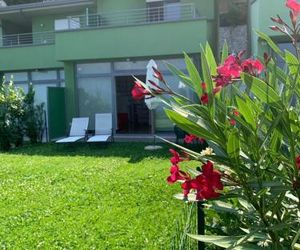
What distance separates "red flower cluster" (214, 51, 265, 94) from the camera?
188cm

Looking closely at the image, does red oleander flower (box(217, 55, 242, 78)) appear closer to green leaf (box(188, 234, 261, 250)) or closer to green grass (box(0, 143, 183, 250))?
green leaf (box(188, 234, 261, 250))

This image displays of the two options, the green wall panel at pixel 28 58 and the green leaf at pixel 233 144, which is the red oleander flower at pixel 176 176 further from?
the green wall panel at pixel 28 58

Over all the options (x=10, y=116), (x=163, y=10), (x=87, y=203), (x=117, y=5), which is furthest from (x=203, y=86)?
(x=117, y=5)

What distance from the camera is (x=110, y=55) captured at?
661 inches

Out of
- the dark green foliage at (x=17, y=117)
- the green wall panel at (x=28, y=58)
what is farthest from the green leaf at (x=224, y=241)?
the green wall panel at (x=28, y=58)

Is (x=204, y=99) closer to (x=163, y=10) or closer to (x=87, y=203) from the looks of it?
(x=87, y=203)

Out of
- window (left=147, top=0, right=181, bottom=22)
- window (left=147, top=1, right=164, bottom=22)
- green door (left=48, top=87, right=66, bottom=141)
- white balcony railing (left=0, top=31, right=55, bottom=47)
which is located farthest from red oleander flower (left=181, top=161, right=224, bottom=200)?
white balcony railing (left=0, top=31, right=55, bottom=47)

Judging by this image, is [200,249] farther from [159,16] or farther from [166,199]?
[159,16]

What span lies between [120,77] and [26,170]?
313 inches

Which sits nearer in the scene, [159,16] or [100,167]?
[100,167]

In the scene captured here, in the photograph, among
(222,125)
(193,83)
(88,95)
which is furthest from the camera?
(88,95)

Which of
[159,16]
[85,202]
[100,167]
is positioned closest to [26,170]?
[100,167]

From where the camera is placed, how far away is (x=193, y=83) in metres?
2.09

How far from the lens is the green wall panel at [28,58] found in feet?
64.2
